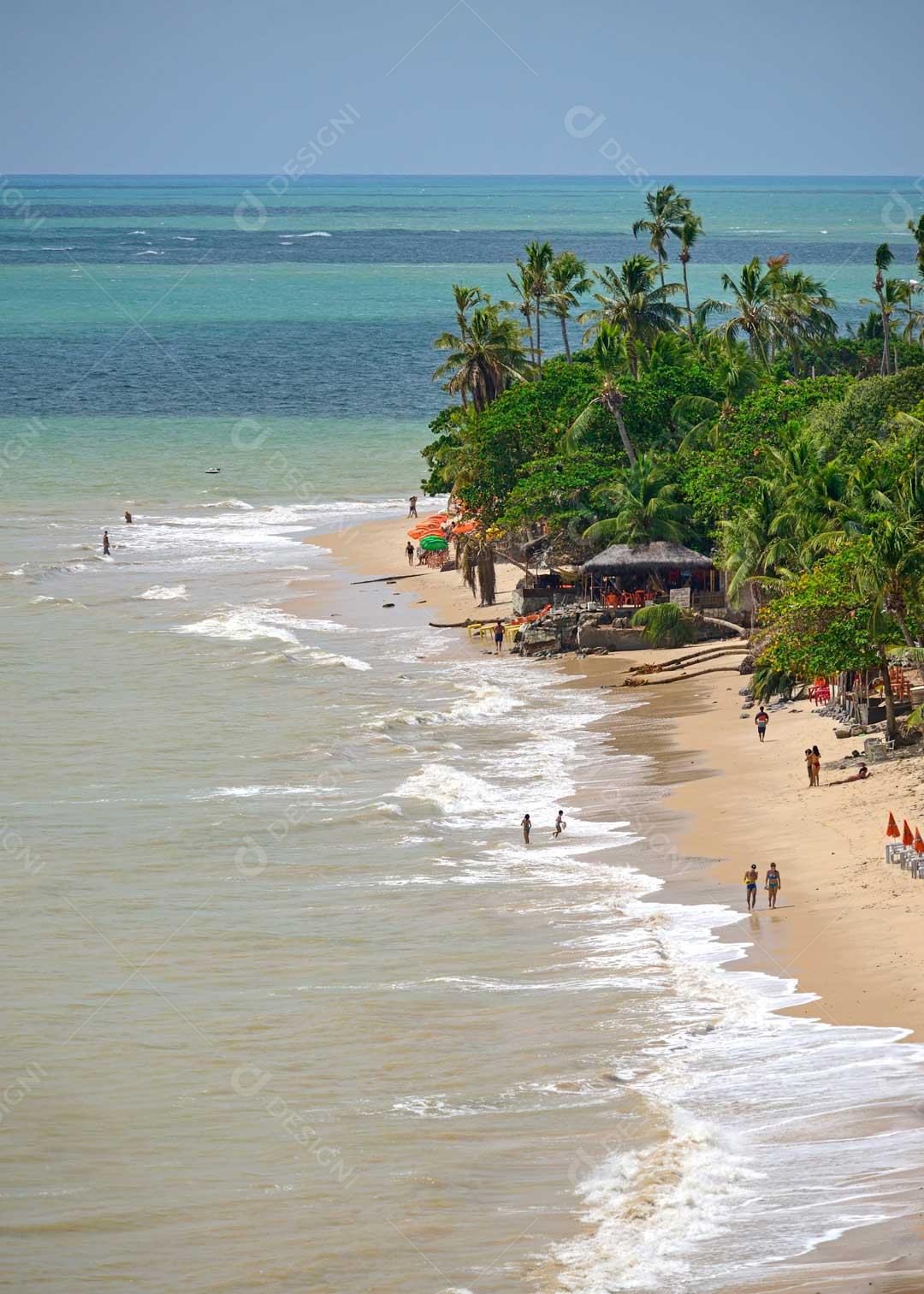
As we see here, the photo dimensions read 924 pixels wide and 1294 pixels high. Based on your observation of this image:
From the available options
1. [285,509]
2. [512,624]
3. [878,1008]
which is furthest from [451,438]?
[878,1008]

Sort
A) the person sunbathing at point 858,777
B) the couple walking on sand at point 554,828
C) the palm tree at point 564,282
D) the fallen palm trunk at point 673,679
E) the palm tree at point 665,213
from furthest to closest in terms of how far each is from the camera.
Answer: the palm tree at point 665,213
the palm tree at point 564,282
the fallen palm trunk at point 673,679
the person sunbathing at point 858,777
the couple walking on sand at point 554,828

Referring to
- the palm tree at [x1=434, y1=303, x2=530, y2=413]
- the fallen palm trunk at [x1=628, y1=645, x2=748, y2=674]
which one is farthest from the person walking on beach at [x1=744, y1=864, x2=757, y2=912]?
the palm tree at [x1=434, y1=303, x2=530, y2=413]

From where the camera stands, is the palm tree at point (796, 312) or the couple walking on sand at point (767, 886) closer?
the couple walking on sand at point (767, 886)

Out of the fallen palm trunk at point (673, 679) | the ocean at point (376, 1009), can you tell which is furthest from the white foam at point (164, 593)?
the fallen palm trunk at point (673, 679)

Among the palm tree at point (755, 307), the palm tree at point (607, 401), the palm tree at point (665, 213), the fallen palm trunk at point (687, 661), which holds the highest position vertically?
the palm tree at point (665, 213)

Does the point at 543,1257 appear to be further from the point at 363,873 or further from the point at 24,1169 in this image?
the point at 363,873

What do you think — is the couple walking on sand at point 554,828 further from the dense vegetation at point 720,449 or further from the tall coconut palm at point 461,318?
the tall coconut palm at point 461,318

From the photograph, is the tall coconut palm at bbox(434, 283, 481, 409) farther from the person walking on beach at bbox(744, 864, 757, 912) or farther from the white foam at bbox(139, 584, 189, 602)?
the person walking on beach at bbox(744, 864, 757, 912)

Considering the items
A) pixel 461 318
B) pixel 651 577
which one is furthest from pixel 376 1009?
pixel 461 318
